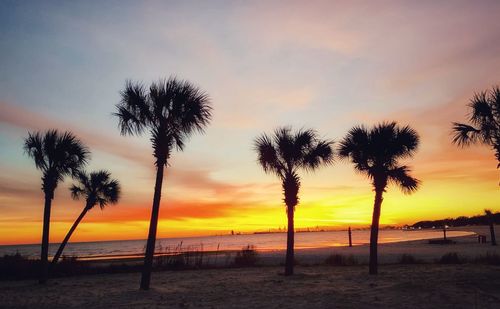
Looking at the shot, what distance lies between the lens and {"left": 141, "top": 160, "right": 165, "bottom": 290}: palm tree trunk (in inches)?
609

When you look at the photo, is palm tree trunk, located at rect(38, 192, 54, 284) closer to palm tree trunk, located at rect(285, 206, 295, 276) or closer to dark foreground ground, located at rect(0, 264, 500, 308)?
dark foreground ground, located at rect(0, 264, 500, 308)

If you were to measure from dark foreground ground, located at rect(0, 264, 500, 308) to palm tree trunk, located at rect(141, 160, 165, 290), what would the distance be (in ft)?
1.87

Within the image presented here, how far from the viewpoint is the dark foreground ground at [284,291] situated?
1162cm

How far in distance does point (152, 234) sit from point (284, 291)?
5.73 meters

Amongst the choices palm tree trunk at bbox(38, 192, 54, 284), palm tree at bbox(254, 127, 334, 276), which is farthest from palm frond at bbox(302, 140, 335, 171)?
palm tree trunk at bbox(38, 192, 54, 284)

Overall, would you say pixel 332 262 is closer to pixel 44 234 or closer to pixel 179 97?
pixel 179 97

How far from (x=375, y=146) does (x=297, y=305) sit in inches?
404

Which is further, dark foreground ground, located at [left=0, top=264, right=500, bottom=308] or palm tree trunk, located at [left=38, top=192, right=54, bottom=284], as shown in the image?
palm tree trunk, located at [left=38, top=192, right=54, bottom=284]

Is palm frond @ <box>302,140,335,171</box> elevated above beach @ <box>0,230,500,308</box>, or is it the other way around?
palm frond @ <box>302,140,335,171</box>

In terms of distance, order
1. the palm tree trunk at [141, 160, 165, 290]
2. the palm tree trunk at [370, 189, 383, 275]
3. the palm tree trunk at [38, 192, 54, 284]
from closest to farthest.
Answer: the palm tree trunk at [141, 160, 165, 290], the palm tree trunk at [38, 192, 54, 284], the palm tree trunk at [370, 189, 383, 275]

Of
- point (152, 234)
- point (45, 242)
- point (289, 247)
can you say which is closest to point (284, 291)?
point (289, 247)

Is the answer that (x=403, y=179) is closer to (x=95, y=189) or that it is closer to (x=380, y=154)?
(x=380, y=154)

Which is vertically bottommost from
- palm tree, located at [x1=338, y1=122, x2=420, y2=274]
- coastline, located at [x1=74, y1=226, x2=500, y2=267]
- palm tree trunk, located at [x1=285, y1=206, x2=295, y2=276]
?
coastline, located at [x1=74, y1=226, x2=500, y2=267]

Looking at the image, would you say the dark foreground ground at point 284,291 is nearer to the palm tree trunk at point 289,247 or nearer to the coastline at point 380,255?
the palm tree trunk at point 289,247
